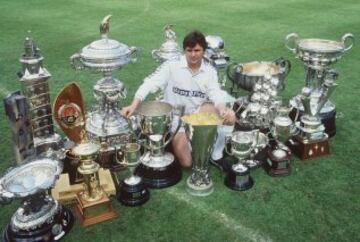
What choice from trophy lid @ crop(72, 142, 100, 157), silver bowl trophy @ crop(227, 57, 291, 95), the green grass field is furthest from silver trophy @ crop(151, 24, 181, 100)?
trophy lid @ crop(72, 142, 100, 157)

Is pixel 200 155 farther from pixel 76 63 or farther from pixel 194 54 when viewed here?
pixel 76 63

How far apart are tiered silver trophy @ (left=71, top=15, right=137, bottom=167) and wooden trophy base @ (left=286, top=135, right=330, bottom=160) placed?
4.66 ft

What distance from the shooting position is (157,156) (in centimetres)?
331

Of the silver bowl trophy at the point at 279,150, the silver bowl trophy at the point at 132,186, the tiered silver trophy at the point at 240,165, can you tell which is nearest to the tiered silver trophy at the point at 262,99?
the silver bowl trophy at the point at 279,150

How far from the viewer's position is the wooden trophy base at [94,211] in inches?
111

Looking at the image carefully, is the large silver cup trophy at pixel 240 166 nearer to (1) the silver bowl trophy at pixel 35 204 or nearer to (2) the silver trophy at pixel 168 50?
(1) the silver bowl trophy at pixel 35 204

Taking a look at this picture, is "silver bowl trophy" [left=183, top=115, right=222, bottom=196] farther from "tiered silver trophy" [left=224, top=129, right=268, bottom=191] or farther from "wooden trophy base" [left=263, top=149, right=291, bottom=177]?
"wooden trophy base" [left=263, top=149, right=291, bottom=177]

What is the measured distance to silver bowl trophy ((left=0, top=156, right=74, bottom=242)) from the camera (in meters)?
2.56

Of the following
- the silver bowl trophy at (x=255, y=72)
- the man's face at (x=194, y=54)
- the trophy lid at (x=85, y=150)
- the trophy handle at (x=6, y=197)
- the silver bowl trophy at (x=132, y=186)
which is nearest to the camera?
the trophy handle at (x=6, y=197)

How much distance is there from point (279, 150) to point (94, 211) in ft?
4.93

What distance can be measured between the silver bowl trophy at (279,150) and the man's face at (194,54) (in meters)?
0.77

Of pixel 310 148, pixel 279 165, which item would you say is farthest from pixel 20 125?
pixel 310 148

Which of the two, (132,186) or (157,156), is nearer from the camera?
(132,186)

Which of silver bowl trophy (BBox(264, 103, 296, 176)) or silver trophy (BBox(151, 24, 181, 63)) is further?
silver trophy (BBox(151, 24, 181, 63))
